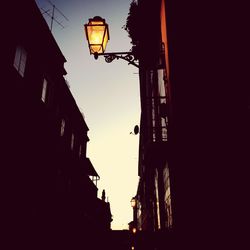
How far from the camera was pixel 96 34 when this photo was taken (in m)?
7.12

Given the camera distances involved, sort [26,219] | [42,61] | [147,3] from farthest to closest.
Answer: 1. [42,61]
2. [26,219]
3. [147,3]

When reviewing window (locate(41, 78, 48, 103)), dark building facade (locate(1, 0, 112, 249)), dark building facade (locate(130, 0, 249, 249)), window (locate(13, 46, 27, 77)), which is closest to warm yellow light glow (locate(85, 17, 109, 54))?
dark building facade (locate(130, 0, 249, 249))

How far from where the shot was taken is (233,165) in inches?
201

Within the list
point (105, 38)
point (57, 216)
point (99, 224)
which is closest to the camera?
point (105, 38)

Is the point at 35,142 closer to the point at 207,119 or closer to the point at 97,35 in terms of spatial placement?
the point at 97,35

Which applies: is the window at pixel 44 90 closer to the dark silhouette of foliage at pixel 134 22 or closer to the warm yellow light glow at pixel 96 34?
the dark silhouette of foliage at pixel 134 22

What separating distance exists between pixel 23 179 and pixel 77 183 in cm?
1153

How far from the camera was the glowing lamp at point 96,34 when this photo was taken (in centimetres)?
709

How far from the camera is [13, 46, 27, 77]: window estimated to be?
42.3ft

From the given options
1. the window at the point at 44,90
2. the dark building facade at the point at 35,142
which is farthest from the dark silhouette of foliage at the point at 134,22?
the window at the point at 44,90

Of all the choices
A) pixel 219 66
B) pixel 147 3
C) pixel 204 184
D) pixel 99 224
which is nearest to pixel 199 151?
pixel 204 184

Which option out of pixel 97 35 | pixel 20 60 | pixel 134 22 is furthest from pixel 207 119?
pixel 20 60

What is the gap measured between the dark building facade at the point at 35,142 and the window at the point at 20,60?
0.05 metres

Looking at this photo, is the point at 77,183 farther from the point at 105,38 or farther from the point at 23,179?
the point at 105,38
